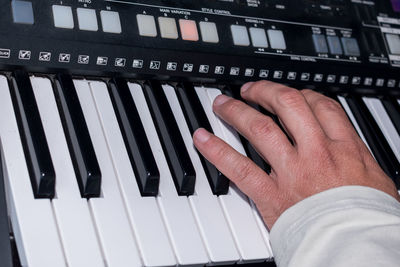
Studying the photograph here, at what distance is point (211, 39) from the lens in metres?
1.37

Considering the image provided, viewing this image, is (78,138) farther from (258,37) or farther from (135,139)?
(258,37)

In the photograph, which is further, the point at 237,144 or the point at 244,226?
the point at 237,144

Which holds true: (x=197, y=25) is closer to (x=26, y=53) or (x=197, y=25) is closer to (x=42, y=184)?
(x=26, y=53)

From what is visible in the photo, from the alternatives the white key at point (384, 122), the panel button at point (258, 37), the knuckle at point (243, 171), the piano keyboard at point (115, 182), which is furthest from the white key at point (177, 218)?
the white key at point (384, 122)

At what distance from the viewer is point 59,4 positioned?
1227mm

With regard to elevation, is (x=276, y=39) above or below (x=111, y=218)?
above

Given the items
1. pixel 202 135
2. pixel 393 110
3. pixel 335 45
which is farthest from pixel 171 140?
pixel 393 110

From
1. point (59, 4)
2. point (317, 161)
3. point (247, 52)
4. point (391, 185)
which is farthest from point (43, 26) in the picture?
point (391, 185)

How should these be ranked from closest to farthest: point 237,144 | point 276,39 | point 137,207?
point 137,207, point 237,144, point 276,39

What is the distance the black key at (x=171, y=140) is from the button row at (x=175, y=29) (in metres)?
0.10

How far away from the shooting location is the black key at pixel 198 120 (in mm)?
1238

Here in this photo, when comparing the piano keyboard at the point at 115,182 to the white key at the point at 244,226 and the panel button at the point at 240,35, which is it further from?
the panel button at the point at 240,35

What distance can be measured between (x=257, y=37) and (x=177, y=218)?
469 mm

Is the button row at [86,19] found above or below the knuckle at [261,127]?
above
